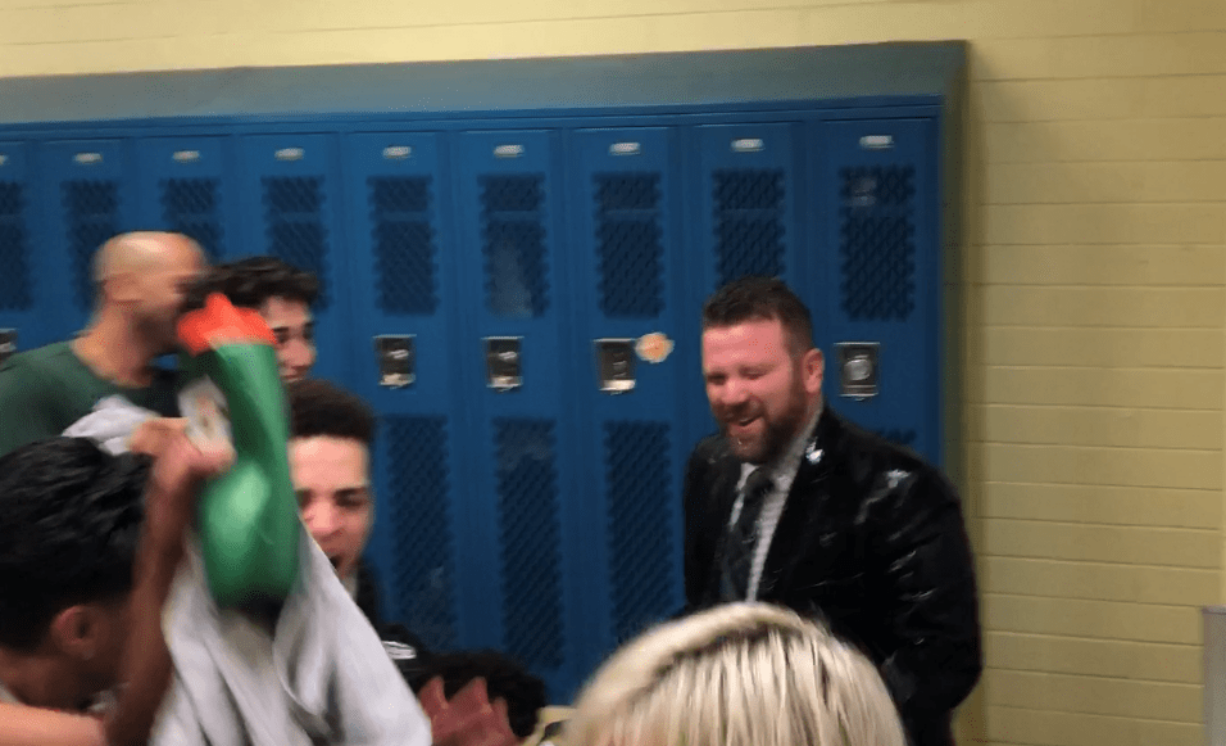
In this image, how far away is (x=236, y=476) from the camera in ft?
3.40

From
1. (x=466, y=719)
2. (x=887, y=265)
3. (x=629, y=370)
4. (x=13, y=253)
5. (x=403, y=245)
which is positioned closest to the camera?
(x=466, y=719)

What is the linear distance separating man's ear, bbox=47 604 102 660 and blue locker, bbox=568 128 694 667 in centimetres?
228

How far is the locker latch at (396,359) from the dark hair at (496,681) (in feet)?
5.97

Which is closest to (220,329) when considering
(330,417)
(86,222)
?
(330,417)

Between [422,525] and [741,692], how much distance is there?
2.78 meters

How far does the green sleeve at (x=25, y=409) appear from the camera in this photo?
7.54 feet

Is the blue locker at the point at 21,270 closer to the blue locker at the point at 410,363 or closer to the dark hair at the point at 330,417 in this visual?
the blue locker at the point at 410,363

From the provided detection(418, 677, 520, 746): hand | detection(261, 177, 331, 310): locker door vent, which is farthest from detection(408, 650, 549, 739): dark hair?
detection(261, 177, 331, 310): locker door vent

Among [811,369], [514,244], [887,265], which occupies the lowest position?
[811,369]

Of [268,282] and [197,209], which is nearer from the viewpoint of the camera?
[268,282]

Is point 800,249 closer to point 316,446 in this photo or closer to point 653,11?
point 653,11

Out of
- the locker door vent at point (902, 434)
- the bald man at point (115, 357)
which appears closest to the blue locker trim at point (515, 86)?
the locker door vent at point (902, 434)

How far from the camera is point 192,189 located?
372cm

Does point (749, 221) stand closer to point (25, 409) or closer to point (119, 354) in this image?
point (119, 354)
